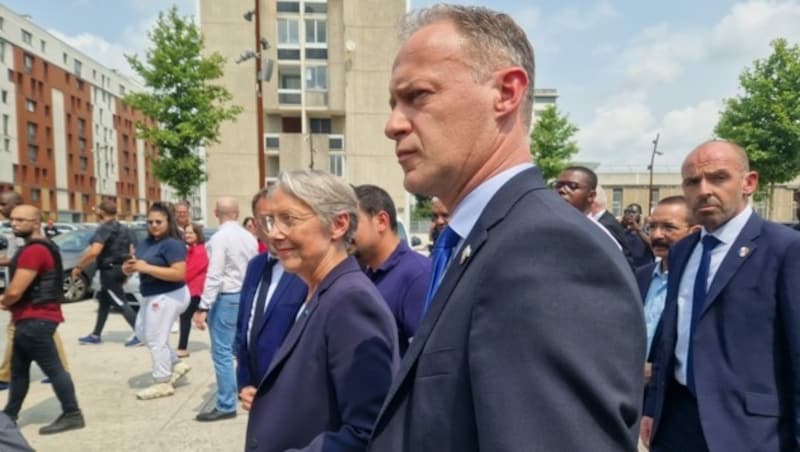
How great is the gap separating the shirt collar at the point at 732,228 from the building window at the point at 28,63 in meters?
68.5

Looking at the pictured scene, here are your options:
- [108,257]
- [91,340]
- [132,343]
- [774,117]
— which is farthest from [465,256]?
[774,117]

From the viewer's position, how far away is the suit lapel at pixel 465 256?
100cm

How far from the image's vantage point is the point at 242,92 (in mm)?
34719

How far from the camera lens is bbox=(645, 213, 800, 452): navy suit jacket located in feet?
7.06

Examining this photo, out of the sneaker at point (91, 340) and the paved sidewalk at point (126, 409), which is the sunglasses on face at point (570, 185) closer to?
the paved sidewalk at point (126, 409)

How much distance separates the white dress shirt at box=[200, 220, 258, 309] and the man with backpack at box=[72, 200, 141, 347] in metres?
3.03

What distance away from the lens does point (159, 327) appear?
5.61m

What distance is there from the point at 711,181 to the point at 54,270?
512 centimetres

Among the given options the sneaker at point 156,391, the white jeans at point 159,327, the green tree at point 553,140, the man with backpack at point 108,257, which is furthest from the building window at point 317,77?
the sneaker at point 156,391

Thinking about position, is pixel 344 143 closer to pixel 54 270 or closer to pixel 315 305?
pixel 54 270

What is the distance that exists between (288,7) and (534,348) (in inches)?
1540

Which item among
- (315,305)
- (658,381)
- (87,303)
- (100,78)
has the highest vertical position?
(100,78)

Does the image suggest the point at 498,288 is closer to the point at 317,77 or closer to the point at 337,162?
the point at 337,162

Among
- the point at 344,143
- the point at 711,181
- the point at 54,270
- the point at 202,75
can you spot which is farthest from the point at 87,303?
the point at 344,143
